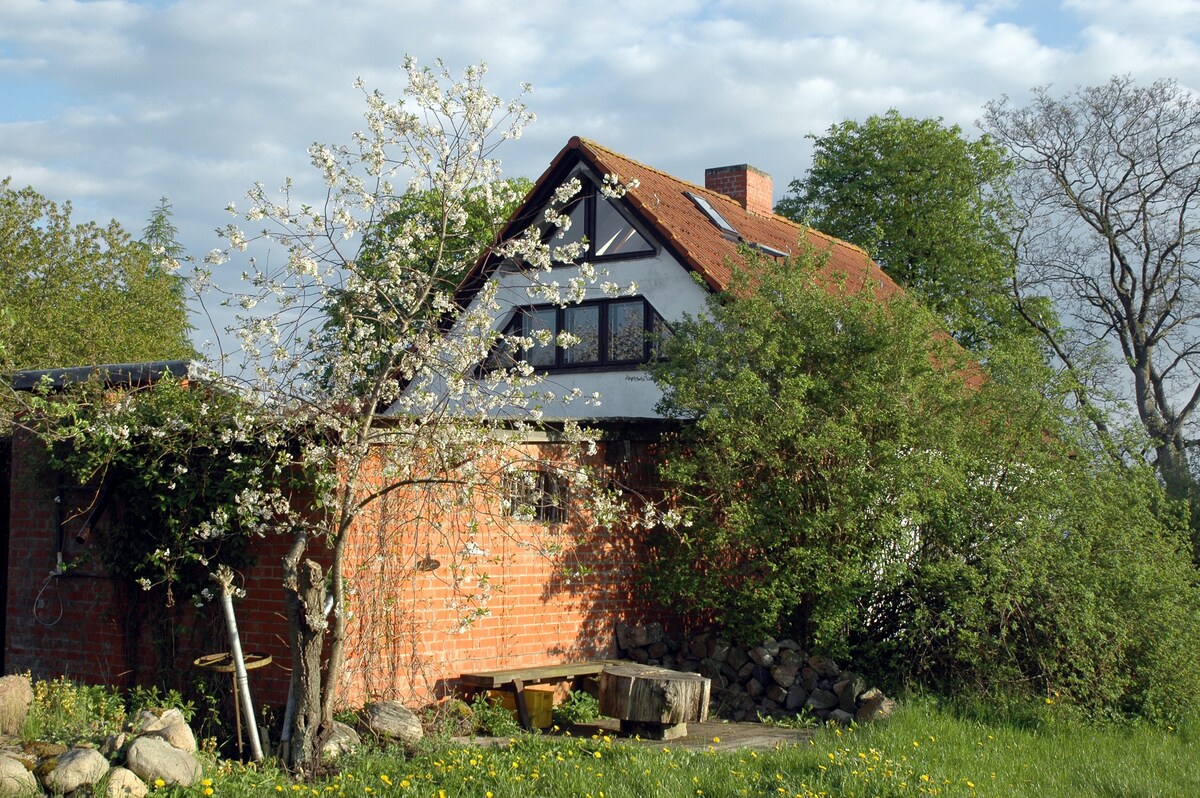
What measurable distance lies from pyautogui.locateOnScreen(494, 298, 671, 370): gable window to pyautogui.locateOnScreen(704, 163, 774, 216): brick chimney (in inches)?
250

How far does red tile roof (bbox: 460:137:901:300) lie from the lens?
639 inches

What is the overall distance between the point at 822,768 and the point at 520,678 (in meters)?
3.29

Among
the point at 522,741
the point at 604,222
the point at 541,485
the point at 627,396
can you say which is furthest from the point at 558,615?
the point at 604,222

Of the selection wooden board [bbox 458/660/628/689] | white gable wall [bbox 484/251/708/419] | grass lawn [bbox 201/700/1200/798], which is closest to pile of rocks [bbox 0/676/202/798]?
grass lawn [bbox 201/700/1200/798]

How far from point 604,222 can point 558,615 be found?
7805 millimetres

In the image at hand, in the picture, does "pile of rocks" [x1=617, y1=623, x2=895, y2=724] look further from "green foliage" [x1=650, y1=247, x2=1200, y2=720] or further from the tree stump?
the tree stump

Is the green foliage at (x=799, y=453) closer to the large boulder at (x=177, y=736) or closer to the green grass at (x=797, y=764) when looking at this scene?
the green grass at (x=797, y=764)

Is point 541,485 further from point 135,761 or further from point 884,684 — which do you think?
point 135,761

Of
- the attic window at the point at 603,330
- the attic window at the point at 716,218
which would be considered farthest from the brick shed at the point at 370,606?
the attic window at the point at 716,218

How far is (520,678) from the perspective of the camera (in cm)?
1042

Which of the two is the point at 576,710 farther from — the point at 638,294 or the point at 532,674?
the point at 638,294

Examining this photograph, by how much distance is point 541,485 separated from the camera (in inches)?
440

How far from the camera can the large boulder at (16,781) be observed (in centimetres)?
693

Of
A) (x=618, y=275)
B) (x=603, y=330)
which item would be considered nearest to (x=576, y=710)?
(x=603, y=330)
